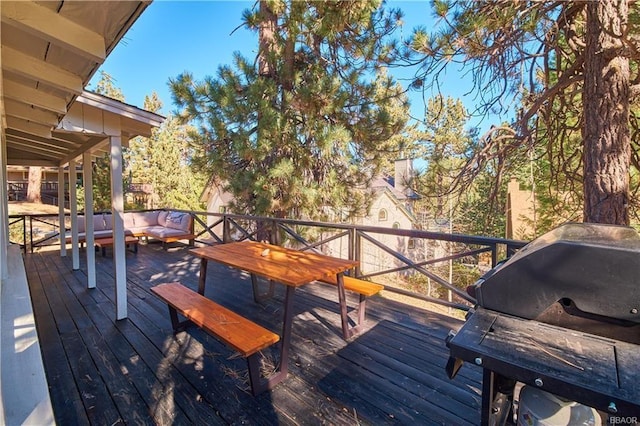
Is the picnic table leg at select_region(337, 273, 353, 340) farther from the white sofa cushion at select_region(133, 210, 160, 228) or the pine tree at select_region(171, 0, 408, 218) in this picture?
the white sofa cushion at select_region(133, 210, 160, 228)

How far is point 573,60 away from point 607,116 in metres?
1.07

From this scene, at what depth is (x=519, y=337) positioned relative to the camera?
105cm

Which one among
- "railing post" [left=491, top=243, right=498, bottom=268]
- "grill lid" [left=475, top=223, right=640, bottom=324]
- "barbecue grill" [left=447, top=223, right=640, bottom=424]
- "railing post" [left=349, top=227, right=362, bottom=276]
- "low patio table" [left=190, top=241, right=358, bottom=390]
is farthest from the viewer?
"railing post" [left=349, top=227, right=362, bottom=276]

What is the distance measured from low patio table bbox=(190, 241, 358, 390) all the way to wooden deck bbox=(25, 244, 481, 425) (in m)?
0.26

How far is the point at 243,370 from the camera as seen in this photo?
2264 millimetres

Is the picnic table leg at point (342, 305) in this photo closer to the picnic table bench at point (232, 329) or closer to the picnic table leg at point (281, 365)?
the picnic table leg at point (281, 365)

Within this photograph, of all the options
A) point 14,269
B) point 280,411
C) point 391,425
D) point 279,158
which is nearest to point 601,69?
point 391,425

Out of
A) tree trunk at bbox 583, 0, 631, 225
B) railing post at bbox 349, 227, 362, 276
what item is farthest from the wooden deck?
tree trunk at bbox 583, 0, 631, 225

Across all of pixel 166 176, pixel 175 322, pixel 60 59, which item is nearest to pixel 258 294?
pixel 175 322

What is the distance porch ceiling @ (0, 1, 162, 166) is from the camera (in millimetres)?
1238

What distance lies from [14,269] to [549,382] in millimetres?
4784

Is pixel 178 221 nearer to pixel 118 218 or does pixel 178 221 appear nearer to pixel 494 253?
pixel 118 218

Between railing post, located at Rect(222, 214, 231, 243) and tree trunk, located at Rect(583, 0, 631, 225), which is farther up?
tree trunk, located at Rect(583, 0, 631, 225)

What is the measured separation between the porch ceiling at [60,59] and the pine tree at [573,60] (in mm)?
2519
